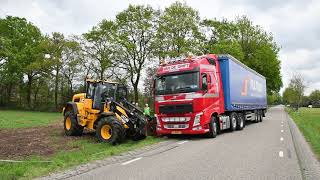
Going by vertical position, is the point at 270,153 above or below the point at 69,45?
below

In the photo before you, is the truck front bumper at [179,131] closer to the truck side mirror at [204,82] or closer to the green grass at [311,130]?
the truck side mirror at [204,82]

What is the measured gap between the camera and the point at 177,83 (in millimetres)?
17312

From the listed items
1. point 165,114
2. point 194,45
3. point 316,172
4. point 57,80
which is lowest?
point 316,172

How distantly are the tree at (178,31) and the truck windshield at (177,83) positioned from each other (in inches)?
1107

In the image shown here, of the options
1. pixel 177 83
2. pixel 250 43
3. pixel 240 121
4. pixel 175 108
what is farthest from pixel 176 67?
pixel 250 43

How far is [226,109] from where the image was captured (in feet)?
65.5

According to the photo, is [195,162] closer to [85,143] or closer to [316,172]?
[316,172]

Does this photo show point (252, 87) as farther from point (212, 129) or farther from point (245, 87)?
point (212, 129)

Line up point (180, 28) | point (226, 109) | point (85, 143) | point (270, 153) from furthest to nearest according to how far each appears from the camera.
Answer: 1. point (180, 28)
2. point (226, 109)
3. point (85, 143)
4. point (270, 153)

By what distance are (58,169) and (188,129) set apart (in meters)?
8.27

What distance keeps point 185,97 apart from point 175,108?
663mm

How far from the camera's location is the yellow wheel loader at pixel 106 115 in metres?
15.5

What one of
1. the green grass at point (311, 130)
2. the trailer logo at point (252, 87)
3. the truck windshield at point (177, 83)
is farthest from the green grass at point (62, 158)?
the trailer logo at point (252, 87)

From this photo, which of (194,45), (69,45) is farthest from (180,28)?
(69,45)
